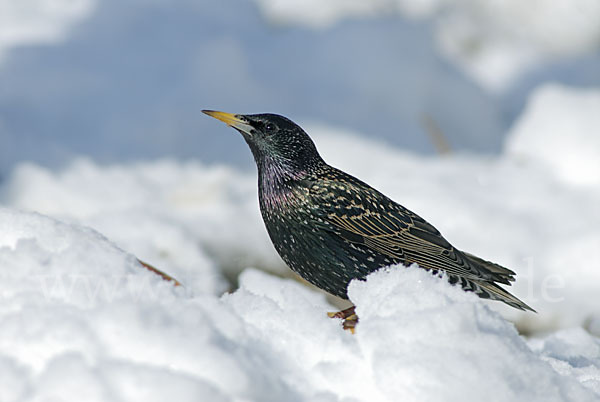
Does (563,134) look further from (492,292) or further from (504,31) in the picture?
(492,292)

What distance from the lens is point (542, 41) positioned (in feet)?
22.5

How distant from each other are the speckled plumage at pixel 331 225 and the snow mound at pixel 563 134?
8.39 ft

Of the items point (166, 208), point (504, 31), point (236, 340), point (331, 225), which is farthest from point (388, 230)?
point (504, 31)

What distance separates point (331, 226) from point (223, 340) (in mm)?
1120

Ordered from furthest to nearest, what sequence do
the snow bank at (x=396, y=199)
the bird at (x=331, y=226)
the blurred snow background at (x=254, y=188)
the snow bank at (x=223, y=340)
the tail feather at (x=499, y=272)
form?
the snow bank at (x=396, y=199) < the tail feather at (x=499, y=272) < the bird at (x=331, y=226) < the blurred snow background at (x=254, y=188) < the snow bank at (x=223, y=340)

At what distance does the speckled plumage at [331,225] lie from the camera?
9.01 feet

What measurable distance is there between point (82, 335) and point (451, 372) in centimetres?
80

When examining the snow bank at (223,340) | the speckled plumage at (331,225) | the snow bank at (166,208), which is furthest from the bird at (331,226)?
the snow bank at (166,208)

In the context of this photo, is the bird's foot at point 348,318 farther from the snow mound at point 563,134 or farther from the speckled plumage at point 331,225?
the snow mound at point 563,134

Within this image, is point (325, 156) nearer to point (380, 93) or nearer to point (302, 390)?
point (380, 93)

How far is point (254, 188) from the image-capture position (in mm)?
4895

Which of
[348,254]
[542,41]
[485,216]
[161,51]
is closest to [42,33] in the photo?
[161,51]

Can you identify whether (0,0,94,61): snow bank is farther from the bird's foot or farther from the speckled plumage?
the bird's foot

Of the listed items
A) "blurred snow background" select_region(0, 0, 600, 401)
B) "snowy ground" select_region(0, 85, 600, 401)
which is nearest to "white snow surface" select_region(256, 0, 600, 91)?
"blurred snow background" select_region(0, 0, 600, 401)
